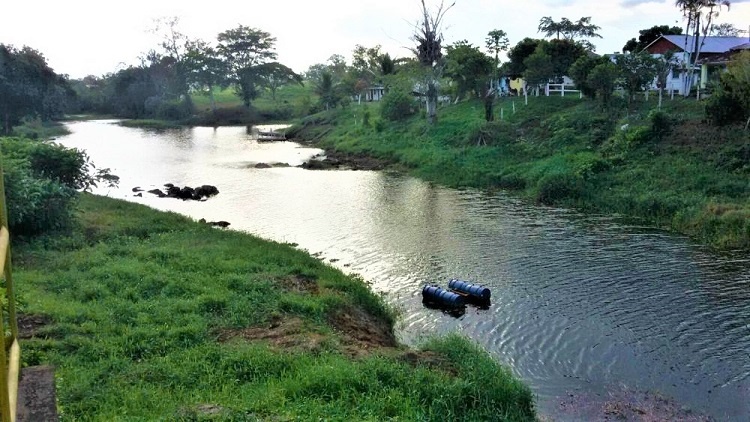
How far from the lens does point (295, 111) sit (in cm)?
8350

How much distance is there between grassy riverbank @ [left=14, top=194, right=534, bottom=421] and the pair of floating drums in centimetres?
120

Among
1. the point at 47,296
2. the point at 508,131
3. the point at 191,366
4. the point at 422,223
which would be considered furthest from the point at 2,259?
the point at 508,131

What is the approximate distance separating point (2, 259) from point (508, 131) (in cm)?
3473

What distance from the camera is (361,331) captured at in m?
11.6

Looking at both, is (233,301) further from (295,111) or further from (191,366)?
(295,111)

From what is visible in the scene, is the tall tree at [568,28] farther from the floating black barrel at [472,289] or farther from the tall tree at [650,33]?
the floating black barrel at [472,289]

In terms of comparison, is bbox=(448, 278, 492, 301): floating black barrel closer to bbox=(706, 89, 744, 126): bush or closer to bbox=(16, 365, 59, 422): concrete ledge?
bbox=(16, 365, 59, 422): concrete ledge

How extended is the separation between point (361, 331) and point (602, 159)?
19455mm

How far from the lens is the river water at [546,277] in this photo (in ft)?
34.9

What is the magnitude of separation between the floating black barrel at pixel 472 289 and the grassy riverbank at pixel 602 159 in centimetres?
891

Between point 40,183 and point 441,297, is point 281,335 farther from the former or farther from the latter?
point 40,183

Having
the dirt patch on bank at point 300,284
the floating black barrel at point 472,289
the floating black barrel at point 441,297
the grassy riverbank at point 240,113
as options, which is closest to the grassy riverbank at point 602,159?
the floating black barrel at point 472,289

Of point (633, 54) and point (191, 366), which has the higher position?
point (633, 54)

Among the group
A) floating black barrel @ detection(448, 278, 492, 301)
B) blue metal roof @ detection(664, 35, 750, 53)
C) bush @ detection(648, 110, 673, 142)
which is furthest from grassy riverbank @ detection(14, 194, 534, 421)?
blue metal roof @ detection(664, 35, 750, 53)
